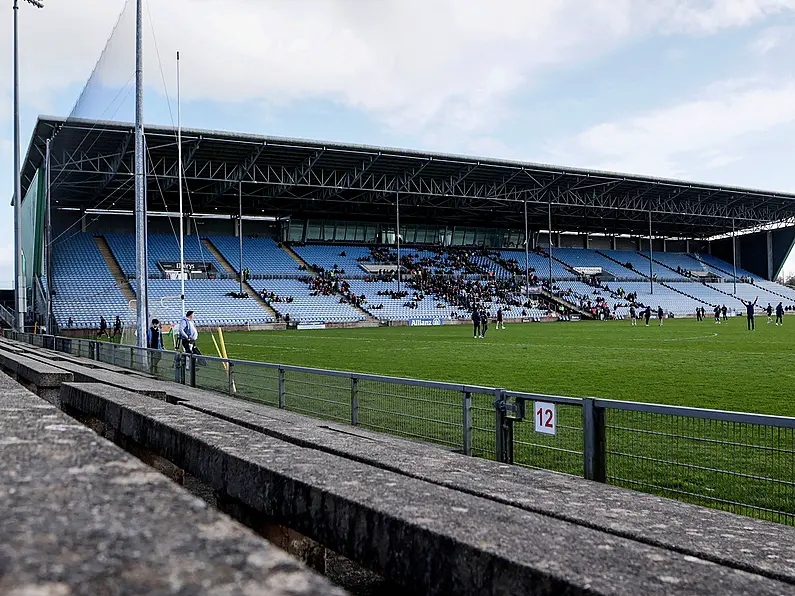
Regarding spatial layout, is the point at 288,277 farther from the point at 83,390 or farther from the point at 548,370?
the point at 83,390

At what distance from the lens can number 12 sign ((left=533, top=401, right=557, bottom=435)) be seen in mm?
6094

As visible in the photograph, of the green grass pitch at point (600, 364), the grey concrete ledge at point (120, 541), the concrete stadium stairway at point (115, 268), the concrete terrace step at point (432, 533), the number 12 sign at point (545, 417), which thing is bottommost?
the green grass pitch at point (600, 364)

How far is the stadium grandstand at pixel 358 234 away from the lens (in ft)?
145

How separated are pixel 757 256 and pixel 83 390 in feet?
293

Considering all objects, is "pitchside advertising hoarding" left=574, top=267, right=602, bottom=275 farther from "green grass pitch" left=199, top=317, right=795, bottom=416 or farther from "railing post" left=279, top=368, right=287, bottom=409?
"railing post" left=279, top=368, right=287, bottom=409

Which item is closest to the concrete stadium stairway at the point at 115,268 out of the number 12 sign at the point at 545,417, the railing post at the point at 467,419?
the railing post at the point at 467,419

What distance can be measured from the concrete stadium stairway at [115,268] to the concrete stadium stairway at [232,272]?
302 inches

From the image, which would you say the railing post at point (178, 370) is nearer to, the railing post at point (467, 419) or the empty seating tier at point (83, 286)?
the railing post at point (467, 419)

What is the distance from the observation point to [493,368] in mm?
17688

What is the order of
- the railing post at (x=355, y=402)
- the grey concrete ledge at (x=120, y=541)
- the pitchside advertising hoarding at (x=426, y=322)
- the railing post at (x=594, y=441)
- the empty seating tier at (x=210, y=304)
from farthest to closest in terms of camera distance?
the pitchside advertising hoarding at (x=426, y=322), the empty seating tier at (x=210, y=304), the railing post at (x=355, y=402), the railing post at (x=594, y=441), the grey concrete ledge at (x=120, y=541)

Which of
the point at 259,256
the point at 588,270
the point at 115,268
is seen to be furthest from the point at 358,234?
the point at 115,268

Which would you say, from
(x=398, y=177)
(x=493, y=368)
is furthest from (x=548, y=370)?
(x=398, y=177)

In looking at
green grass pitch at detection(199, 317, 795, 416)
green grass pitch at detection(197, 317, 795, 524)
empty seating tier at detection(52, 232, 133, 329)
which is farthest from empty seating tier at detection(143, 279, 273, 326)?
green grass pitch at detection(197, 317, 795, 524)

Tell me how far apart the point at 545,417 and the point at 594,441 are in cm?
59
